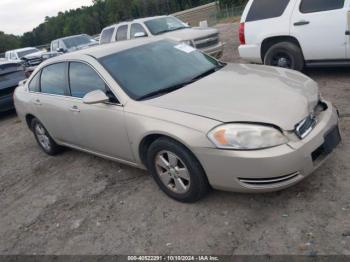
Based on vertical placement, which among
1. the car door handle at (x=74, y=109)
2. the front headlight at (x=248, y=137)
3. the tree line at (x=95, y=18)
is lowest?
the front headlight at (x=248, y=137)

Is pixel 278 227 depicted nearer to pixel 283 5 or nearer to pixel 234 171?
pixel 234 171

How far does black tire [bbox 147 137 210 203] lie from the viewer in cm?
351

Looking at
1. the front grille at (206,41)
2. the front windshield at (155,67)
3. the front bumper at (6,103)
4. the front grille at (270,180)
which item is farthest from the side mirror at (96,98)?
the front bumper at (6,103)

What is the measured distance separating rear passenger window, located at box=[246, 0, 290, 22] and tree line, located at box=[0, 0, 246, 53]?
71.3m

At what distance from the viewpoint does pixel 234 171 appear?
10.8ft

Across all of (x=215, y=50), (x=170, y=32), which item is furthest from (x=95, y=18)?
(x=215, y=50)

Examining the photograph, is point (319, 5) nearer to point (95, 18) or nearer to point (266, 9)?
point (266, 9)

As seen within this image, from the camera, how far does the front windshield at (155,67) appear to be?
4168 millimetres

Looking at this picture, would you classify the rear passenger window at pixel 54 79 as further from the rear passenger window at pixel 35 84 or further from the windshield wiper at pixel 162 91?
the windshield wiper at pixel 162 91

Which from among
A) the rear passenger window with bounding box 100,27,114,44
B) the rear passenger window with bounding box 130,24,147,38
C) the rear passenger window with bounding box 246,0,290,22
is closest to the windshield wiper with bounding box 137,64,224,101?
the rear passenger window with bounding box 246,0,290,22

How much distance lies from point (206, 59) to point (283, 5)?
2863 millimetres

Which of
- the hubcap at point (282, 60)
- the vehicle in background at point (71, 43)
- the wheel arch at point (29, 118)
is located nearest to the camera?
the wheel arch at point (29, 118)

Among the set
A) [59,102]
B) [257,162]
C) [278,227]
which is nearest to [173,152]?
[257,162]

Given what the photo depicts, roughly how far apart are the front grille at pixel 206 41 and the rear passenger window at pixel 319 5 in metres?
3.70
